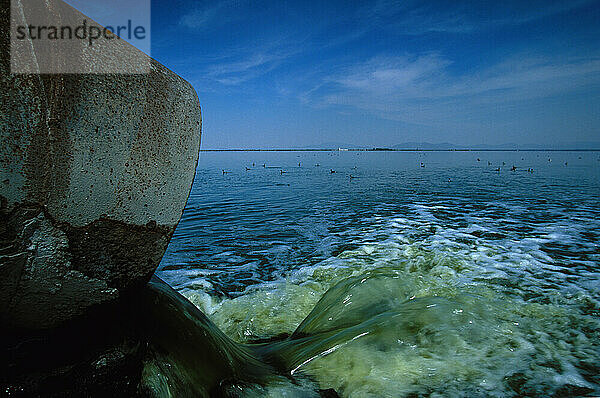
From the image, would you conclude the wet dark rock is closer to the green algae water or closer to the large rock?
the large rock

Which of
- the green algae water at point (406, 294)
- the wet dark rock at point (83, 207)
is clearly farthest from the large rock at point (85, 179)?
the green algae water at point (406, 294)

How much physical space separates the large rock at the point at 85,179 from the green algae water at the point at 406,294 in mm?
782

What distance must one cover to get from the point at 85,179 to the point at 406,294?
4.64 meters

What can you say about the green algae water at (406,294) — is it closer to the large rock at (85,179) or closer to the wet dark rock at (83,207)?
the wet dark rock at (83,207)

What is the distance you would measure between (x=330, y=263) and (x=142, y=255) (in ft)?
18.6

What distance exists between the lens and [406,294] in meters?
5.23

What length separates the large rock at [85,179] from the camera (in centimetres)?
178

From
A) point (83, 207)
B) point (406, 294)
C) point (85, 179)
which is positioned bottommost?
point (406, 294)

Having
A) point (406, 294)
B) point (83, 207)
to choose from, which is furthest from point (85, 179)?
point (406, 294)

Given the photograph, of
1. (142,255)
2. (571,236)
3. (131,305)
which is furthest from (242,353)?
(571,236)

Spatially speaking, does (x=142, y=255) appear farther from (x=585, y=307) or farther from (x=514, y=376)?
(x=585, y=307)

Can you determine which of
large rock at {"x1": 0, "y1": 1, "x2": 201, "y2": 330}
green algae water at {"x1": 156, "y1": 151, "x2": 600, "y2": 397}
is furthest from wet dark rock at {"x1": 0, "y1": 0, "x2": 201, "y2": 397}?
green algae water at {"x1": 156, "y1": 151, "x2": 600, "y2": 397}

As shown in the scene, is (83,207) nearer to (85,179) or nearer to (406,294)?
(85,179)

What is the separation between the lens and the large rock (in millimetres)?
1776
